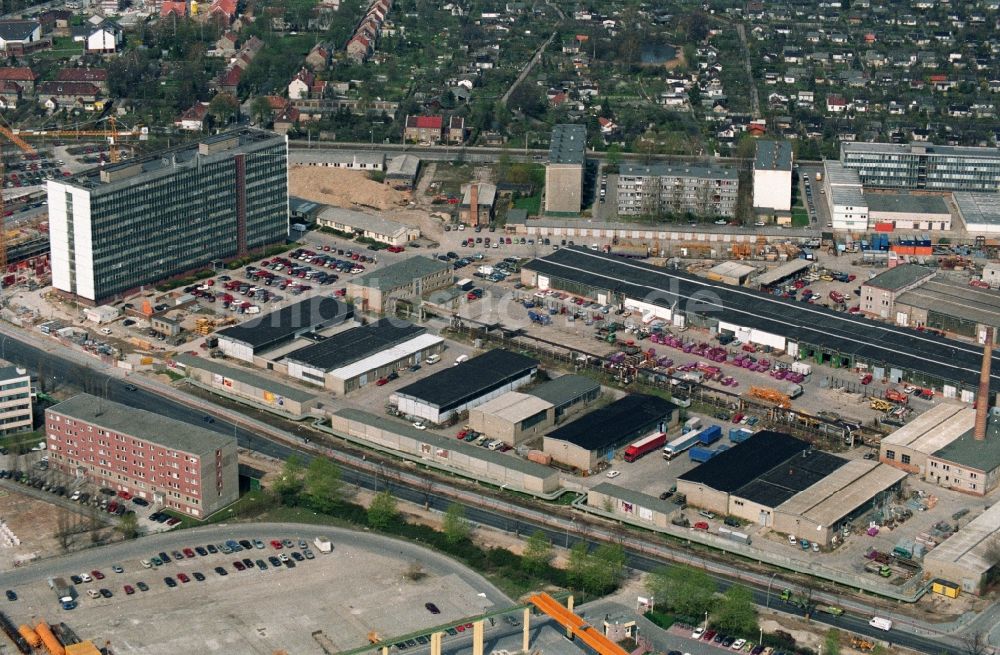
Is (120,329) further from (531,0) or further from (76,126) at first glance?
(531,0)

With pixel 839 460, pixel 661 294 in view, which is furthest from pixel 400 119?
pixel 839 460

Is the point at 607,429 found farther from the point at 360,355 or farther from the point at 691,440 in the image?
the point at 360,355

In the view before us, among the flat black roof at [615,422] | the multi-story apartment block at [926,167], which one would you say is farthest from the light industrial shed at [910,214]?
the flat black roof at [615,422]

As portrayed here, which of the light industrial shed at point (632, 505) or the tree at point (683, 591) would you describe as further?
the light industrial shed at point (632, 505)

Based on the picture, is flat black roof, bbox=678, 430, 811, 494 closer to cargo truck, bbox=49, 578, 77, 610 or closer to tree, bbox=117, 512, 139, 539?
tree, bbox=117, 512, 139, 539

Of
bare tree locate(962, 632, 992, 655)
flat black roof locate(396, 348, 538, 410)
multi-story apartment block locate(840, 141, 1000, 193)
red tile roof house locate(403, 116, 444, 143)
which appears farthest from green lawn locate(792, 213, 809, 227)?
bare tree locate(962, 632, 992, 655)

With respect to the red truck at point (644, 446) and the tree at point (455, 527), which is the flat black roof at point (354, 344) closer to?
the red truck at point (644, 446)

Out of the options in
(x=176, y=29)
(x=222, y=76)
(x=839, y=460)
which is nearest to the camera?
(x=839, y=460)
